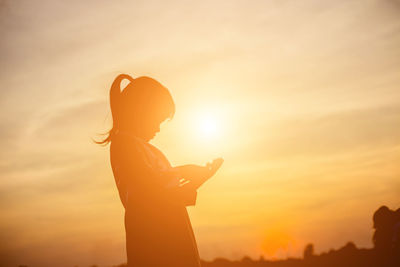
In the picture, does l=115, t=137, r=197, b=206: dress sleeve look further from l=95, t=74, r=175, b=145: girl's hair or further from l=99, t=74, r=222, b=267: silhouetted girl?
l=95, t=74, r=175, b=145: girl's hair

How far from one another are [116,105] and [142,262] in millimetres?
1426

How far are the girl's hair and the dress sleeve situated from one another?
300 mm

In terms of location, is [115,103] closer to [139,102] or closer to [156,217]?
[139,102]

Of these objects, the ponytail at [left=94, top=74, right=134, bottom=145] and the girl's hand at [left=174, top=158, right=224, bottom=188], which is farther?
the ponytail at [left=94, top=74, right=134, bottom=145]

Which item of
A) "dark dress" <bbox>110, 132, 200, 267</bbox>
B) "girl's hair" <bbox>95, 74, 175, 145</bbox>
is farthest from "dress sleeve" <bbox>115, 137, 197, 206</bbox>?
"girl's hair" <bbox>95, 74, 175, 145</bbox>

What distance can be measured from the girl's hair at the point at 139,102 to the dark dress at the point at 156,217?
1.25ft

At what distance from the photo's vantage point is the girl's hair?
14.9 ft

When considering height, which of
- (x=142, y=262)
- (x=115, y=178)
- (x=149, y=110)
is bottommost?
(x=142, y=262)

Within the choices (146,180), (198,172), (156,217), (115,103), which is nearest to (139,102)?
(115,103)

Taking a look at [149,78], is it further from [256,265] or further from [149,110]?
[256,265]

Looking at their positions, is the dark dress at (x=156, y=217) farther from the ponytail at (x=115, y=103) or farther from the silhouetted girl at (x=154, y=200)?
the ponytail at (x=115, y=103)

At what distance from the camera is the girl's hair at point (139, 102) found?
179 inches

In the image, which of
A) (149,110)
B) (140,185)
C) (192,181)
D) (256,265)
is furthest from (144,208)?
(256,265)

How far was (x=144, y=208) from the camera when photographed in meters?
4.26
